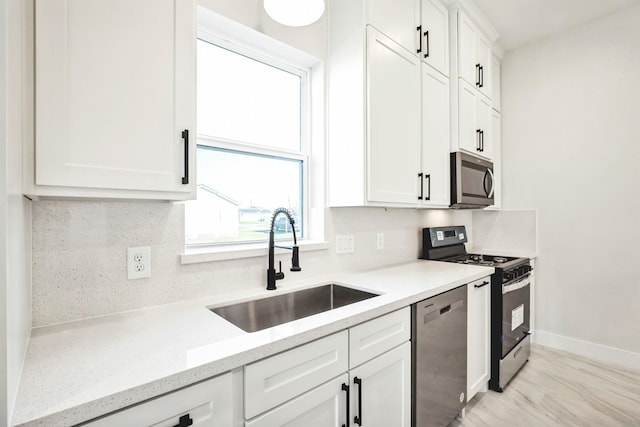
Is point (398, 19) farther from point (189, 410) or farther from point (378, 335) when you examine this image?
point (189, 410)

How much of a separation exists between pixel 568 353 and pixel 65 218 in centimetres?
371

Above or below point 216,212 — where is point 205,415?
below

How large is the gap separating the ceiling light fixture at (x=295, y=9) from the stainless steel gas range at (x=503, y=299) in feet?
5.76

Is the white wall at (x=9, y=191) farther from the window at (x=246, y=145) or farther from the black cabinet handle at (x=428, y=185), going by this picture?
the black cabinet handle at (x=428, y=185)

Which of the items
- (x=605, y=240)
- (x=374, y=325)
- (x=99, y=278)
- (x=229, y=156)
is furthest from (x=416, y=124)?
(x=605, y=240)

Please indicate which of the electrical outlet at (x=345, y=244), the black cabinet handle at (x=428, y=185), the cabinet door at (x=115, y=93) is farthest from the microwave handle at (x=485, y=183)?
the cabinet door at (x=115, y=93)

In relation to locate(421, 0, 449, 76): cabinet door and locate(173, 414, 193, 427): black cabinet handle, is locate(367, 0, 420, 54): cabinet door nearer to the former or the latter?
locate(421, 0, 449, 76): cabinet door

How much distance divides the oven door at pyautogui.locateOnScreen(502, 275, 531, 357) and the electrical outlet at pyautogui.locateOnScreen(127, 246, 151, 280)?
2146 mm

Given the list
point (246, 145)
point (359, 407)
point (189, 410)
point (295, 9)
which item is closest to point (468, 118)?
point (295, 9)

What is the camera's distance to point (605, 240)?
8.72 feet

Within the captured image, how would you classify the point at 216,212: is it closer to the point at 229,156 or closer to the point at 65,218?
the point at 229,156

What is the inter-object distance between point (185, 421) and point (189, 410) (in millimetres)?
24

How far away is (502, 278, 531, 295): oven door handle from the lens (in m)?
2.19

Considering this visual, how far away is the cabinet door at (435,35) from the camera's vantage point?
2.12m
